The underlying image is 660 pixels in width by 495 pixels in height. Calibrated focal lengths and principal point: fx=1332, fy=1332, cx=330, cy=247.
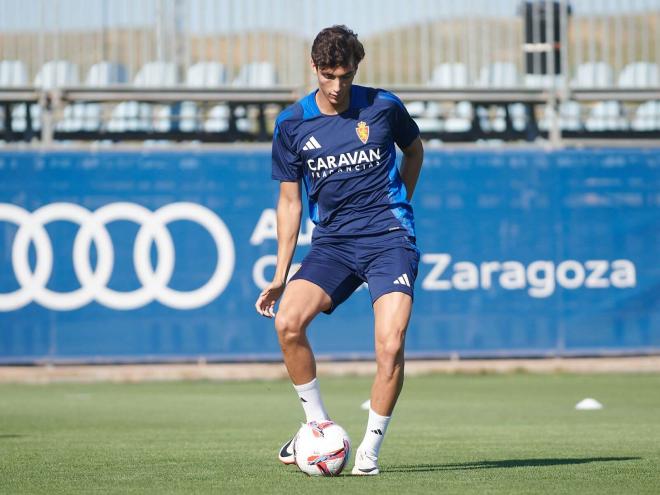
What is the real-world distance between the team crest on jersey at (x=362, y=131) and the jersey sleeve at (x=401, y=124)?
0.68 feet

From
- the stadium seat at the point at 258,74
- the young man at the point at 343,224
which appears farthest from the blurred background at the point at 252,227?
the young man at the point at 343,224

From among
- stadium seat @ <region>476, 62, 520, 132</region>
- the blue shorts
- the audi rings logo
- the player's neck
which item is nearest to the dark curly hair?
the player's neck

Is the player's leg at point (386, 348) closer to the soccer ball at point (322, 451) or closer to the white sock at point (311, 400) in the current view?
the soccer ball at point (322, 451)

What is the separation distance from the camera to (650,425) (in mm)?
10523

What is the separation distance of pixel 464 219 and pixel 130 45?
17.7 feet

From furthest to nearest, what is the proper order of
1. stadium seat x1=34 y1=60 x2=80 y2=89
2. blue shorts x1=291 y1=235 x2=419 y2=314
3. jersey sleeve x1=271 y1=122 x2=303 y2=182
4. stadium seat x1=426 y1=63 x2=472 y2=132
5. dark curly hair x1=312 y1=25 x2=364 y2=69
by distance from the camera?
stadium seat x1=426 y1=63 x2=472 y2=132, stadium seat x1=34 y1=60 x2=80 y2=89, jersey sleeve x1=271 y1=122 x2=303 y2=182, blue shorts x1=291 y1=235 x2=419 y2=314, dark curly hair x1=312 y1=25 x2=364 y2=69

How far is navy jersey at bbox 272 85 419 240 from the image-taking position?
7.36m

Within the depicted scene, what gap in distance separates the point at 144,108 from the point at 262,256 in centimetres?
350

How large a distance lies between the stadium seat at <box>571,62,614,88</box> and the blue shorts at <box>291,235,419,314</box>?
12232 mm

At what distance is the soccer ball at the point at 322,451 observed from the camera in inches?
278

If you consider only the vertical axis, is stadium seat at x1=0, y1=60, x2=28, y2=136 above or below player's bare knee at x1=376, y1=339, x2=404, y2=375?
above

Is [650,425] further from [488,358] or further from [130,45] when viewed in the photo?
[130,45]

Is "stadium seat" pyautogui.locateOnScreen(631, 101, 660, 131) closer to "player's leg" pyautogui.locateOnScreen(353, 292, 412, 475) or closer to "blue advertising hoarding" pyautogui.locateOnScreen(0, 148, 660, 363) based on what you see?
"blue advertising hoarding" pyautogui.locateOnScreen(0, 148, 660, 363)

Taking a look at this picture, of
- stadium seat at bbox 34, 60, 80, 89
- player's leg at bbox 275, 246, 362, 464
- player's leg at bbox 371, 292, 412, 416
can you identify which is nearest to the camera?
player's leg at bbox 371, 292, 412, 416
